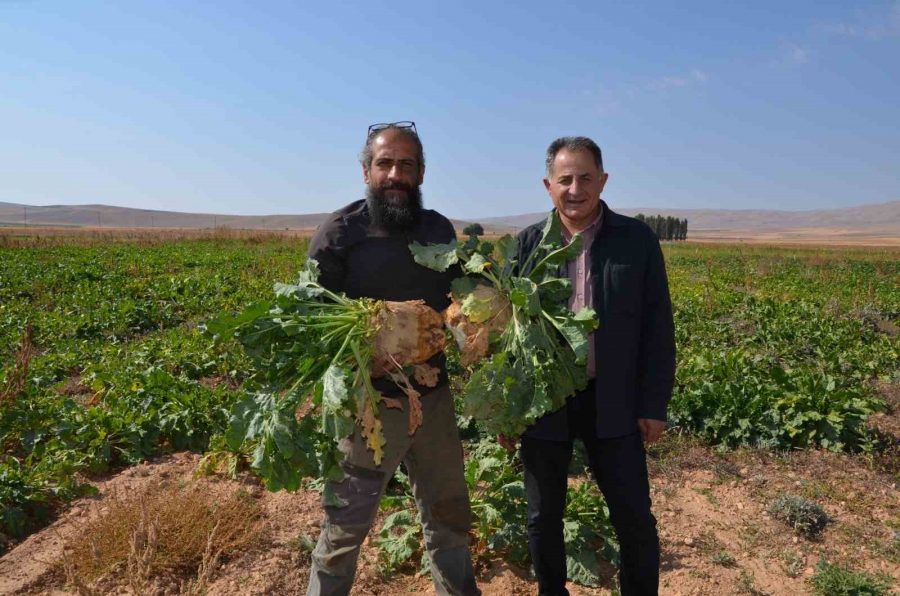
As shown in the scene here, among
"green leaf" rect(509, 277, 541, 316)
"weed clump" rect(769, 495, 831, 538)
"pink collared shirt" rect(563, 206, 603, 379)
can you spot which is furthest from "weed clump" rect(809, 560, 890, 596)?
"green leaf" rect(509, 277, 541, 316)

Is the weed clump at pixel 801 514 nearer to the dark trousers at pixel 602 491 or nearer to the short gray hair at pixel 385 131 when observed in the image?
the dark trousers at pixel 602 491

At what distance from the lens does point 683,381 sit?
6.87 metres

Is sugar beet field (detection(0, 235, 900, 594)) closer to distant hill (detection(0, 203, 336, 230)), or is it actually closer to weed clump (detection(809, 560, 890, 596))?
weed clump (detection(809, 560, 890, 596))

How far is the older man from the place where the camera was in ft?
9.29

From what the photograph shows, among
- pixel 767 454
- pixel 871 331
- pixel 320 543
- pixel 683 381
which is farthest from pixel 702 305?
pixel 320 543

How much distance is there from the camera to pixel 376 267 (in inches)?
117

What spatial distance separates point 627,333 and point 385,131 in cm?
162

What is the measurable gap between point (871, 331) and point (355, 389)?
1156cm

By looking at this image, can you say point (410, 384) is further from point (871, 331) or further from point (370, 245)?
point (871, 331)

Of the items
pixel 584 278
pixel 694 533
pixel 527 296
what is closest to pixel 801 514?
pixel 694 533

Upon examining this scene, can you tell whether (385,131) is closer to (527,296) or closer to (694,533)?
(527,296)

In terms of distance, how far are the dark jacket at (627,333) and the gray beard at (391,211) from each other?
85 centimetres

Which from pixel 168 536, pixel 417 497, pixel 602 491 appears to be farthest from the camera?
pixel 168 536

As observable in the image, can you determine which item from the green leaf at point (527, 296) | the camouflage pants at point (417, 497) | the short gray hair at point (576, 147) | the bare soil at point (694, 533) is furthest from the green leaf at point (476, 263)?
the bare soil at point (694, 533)
